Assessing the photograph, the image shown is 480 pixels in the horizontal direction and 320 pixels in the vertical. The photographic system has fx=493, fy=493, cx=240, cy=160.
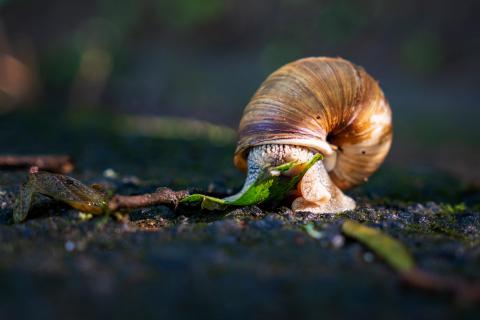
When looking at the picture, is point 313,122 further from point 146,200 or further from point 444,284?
point 444,284

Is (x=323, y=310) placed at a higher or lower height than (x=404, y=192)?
higher

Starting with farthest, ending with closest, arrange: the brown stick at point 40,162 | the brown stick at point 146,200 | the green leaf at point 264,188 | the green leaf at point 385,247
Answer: the brown stick at point 40,162
the green leaf at point 264,188
the brown stick at point 146,200
the green leaf at point 385,247

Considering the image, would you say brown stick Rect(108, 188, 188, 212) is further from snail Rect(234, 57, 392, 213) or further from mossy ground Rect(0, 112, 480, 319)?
snail Rect(234, 57, 392, 213)

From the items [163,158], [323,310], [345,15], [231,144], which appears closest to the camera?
[323,310]

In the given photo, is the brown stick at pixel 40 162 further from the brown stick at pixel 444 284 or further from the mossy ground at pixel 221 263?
the brown stick at pixel 444 284

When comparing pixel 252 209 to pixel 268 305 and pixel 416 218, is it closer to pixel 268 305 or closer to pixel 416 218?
pixel 416 218

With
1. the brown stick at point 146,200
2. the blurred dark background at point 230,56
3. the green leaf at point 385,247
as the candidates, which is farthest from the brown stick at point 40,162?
the blurred dark background at point 230,56

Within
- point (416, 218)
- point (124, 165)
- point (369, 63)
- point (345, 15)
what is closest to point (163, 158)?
point (124, 165)
